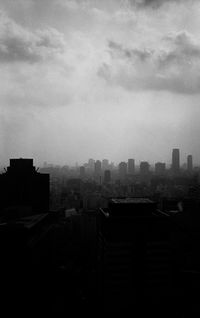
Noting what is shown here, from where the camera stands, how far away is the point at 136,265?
37.0 m

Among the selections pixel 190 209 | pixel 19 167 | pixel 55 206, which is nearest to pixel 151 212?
pixel 190 209

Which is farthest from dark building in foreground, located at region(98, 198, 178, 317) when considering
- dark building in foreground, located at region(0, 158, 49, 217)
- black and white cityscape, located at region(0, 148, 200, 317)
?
dark building in foreground, located at region(0, 158, 49, 217)

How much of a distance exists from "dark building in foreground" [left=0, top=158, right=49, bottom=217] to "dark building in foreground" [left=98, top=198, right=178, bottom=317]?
120 feet

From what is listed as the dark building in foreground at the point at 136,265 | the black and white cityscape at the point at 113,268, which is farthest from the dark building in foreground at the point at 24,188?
the dark building in foreground at the point at 136,265

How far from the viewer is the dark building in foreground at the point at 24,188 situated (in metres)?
72.4

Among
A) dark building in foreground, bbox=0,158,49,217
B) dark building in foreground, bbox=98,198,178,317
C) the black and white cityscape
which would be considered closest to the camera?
dark building in foreground, bbox=98,198,178,317

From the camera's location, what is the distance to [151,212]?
41406 mm

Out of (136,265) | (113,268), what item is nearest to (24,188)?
(113,268)

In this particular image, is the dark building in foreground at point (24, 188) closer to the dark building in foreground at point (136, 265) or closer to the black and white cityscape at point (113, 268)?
the black and white cityscape at point (113, 268)

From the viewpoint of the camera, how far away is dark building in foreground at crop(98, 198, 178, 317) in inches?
1428

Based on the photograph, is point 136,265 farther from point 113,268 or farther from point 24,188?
point 24,188

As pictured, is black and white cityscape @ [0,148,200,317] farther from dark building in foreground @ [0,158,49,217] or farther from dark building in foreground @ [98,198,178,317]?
dark building in foreground @ [0,158,49,217]

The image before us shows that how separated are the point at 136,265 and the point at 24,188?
4044 centimetres

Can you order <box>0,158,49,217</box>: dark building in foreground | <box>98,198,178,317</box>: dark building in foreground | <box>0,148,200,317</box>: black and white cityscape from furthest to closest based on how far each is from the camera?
1. <box>0,158,49,217</box>: dark building in foreground
2. <box>0,148,200,317</box>: black and white cityscape
3. <box>98,198,178,317</box>: dark building in foreground
